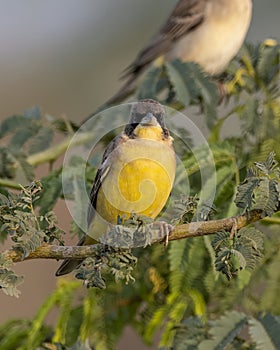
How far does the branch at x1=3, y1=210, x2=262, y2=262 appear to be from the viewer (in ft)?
4.82

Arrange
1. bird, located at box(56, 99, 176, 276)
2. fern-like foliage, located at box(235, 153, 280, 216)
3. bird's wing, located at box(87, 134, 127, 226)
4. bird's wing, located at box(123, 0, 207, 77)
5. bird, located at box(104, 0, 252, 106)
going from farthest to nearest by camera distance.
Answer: bird's wing, located at box(123, 0, 207, 77), bird, located at box(104, 0, 252, 106), bird's wing, located at box(87, 134, 127, 226), bird, located at box(56, 99, 176, 276), fern-like foliage, located at box(235, 153, 280, 216)

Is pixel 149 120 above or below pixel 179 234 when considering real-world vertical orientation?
above

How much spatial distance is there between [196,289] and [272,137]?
1.45ft

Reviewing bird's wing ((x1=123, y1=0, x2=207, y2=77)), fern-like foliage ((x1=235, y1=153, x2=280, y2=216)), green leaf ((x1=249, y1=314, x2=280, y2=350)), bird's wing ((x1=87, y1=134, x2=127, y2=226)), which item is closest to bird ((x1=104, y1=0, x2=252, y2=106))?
bird's wing ((x1=123, y1=0, x2=207, y2=77))

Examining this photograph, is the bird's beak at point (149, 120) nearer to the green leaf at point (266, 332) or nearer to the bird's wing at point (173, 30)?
the green leaf at point (266, 332)

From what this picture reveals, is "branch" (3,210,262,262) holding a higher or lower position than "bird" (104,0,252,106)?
lower

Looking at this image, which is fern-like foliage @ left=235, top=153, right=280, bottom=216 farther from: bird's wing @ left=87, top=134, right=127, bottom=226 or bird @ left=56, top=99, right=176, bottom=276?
bird's wing @ left=87, top=134, right=127, bottom=226

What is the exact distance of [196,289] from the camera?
2.32 m

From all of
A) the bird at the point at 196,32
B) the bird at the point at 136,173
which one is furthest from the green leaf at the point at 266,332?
the bird at the point at 196,32

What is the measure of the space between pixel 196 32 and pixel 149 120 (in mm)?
2491

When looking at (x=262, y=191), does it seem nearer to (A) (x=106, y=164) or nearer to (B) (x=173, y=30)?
(A) (x=106, y=164)

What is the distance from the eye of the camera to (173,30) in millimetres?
4441

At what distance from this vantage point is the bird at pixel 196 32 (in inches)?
161

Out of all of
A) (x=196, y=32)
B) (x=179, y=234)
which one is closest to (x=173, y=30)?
(x=196, y=32)
